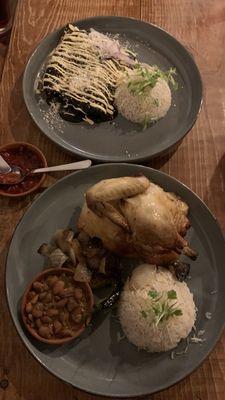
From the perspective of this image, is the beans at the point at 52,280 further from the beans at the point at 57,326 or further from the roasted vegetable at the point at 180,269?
the roasted vegetable at the point at 180,269

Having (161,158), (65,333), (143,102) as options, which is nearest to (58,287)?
(65,333)

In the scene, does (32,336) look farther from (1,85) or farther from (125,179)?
(1,85)

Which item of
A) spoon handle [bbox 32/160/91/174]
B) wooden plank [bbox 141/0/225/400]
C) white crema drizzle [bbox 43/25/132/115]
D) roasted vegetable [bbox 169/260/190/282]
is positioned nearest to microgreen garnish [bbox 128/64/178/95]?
white crema drizzle [bbox 43/25/132/115]

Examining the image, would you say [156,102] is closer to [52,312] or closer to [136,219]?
[136,219]

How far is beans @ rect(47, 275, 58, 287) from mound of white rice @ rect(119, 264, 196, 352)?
0.84 feet

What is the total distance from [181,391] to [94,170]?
3.01ft

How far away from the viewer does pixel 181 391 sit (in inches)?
65.5

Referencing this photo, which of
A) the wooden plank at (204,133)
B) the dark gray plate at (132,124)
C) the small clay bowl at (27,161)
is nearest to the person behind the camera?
the wooden plank at (204,133)

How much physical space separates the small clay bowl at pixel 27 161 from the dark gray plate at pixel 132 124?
0.11 metres

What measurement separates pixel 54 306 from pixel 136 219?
42cm

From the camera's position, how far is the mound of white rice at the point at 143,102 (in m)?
2.18

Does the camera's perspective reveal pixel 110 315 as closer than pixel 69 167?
Yes

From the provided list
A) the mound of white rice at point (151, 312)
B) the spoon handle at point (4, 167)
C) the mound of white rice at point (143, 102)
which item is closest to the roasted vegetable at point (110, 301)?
the mound of white rice at point (151, 312)

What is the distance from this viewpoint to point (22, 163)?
2041 mm
